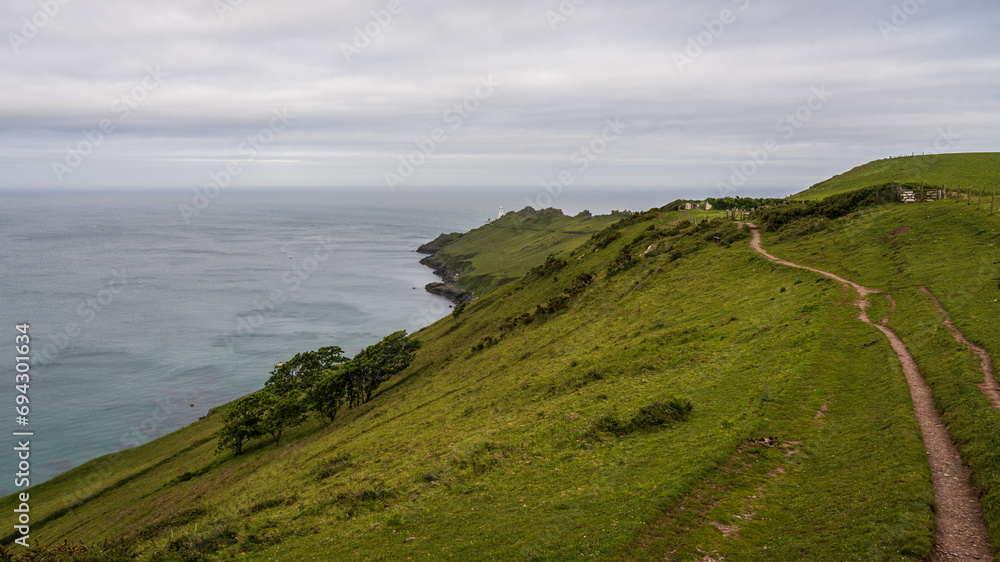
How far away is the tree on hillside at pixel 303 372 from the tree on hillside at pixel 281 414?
17.1 ft

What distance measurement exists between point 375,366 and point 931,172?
253 ft

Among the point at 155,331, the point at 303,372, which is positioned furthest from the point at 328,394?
the point at 155,331

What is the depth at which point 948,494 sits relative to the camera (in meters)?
14.4

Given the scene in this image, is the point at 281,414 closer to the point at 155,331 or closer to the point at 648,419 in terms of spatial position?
the point at 648,419

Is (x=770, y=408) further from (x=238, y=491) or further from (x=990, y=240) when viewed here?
(x=238, y=491)

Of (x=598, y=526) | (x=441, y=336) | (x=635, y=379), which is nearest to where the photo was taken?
(x=598, y=526)

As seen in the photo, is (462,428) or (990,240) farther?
(990,240)

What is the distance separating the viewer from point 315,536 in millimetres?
20234

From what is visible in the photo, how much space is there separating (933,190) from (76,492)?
92189 mm

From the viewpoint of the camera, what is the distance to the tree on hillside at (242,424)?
49094 millimetres

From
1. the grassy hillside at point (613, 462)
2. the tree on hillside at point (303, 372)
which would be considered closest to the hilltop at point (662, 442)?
the grassy hillside at point (613, 462)

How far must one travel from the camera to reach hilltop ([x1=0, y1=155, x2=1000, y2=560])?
1542 centimetres

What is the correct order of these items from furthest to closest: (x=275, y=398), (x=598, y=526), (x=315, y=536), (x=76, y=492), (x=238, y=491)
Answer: (x=275, y=398), (x=76, y=492), (x=238, y=491), (x=315, y=536), (x=598, y=526)

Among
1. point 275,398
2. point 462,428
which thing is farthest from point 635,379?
point 275,398
